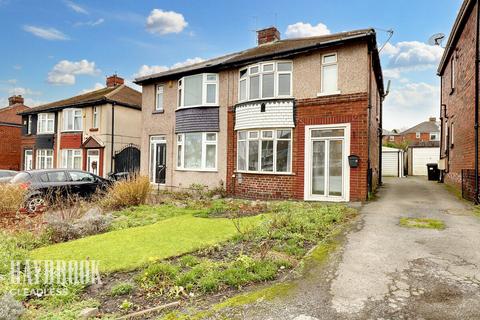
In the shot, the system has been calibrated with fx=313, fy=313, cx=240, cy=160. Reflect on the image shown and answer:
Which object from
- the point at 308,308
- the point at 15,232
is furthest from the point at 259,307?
the point at 15,232

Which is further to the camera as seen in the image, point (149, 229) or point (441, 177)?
point (441, 177)

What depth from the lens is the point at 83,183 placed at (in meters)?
12.0

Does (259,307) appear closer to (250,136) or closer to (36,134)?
(250,136)

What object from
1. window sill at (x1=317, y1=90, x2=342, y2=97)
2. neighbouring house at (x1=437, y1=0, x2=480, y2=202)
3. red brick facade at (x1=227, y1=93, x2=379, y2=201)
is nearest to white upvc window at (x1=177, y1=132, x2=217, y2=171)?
red brick facade at (x1=227, y1=93, x2=379, y2=201)

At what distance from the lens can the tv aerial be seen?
14883mm

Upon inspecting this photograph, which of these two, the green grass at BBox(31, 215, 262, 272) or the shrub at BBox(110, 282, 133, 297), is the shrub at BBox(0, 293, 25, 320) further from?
the green grass at BBox(31, 215, 262, 272)

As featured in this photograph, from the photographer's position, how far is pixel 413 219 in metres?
7.71

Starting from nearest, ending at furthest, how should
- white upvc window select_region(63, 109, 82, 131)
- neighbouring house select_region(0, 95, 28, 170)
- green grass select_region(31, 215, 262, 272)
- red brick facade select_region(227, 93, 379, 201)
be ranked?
green grass select_region(31, 215, 262, 272)
red brick facade select_region(227, 93, 379, 201)
white upvc window select_region(63, 109, 82, 131)
neighbouring house select_region(0, 95, 28, 170)

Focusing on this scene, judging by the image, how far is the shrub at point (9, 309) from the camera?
9.21 ft

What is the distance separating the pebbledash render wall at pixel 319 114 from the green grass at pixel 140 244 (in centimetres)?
435

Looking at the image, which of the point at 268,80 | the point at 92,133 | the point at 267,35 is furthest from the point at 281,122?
the point at 92,133

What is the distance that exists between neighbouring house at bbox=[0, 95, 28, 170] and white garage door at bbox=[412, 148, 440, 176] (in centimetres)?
3483

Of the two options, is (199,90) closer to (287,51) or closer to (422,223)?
(287,51)

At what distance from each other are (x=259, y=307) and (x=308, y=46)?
9712 mm
